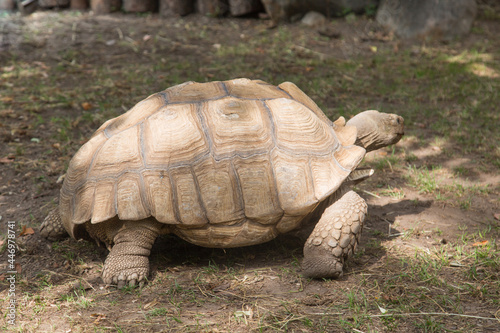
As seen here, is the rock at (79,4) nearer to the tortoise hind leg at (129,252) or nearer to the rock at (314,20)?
the rock at (314,20)

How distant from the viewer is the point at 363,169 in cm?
347

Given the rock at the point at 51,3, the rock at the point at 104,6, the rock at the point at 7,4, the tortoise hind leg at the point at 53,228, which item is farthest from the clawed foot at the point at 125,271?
the rock at the point at 7,4

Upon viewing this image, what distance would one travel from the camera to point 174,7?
8.88 m

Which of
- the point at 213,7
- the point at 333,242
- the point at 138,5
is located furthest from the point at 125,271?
the point at 138,5

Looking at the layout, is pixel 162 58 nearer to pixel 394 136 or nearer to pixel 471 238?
pixel 394 136

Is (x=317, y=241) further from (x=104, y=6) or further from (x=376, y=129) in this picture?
(x=104, y=6)

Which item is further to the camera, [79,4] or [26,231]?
[79,4]

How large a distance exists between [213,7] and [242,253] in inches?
257

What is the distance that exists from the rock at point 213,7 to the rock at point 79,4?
2118 millimetres

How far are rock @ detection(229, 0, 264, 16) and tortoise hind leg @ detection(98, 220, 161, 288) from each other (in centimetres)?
655

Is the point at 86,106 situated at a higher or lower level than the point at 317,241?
lower

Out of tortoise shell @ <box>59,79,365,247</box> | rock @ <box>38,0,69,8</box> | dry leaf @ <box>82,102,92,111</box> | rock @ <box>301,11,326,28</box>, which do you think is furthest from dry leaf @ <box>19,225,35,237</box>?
rock @ <box>38,0,69,8</box>

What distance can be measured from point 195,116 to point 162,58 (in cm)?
437

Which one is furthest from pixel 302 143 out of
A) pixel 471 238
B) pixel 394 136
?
pixel 471 238
